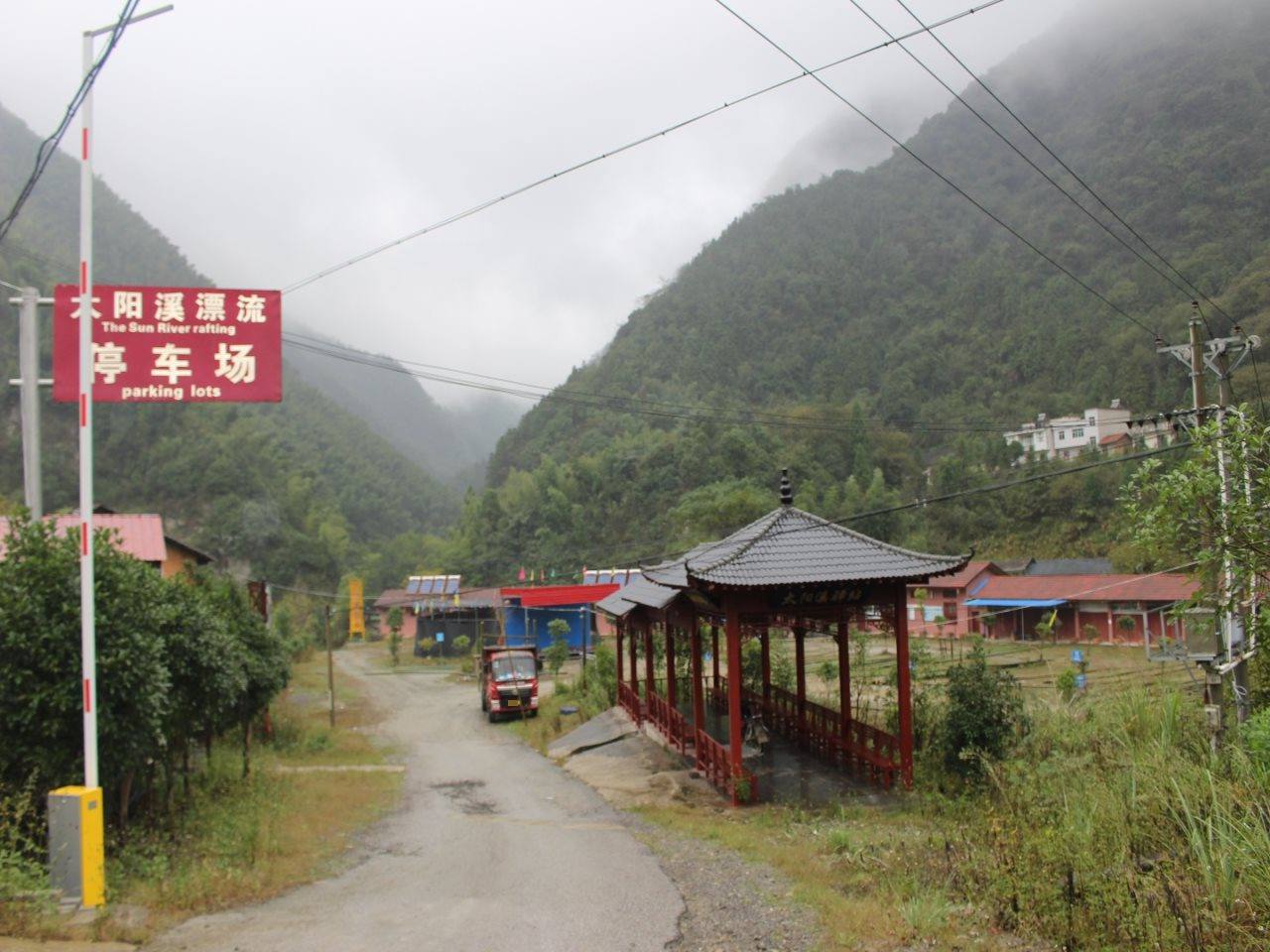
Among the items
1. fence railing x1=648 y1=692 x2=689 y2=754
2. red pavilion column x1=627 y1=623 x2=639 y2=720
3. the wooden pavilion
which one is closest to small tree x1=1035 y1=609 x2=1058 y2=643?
red pavilion column x1=627 y1=623 x2=639 y2=720

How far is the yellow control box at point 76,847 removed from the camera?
266 inches

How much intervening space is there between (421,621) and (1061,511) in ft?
121

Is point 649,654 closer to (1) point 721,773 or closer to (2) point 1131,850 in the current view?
(1) point 721,773

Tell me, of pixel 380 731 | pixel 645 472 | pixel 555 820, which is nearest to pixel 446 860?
pixel 555 820

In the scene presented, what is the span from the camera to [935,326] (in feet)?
267

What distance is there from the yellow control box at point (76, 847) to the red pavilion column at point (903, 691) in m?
8.97

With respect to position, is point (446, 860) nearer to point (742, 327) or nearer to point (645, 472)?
point (645, 472)

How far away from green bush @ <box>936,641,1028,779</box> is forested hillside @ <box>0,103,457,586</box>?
4528 centimetres

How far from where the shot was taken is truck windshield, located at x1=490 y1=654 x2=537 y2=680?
2412cm

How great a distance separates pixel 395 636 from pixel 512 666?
73.5ft

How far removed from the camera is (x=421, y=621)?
1943 inches

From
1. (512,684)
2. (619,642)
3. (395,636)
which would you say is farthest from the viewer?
(395,636)

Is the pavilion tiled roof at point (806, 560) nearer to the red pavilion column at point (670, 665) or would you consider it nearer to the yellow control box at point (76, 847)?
the red pavilion column at point (670, 665)

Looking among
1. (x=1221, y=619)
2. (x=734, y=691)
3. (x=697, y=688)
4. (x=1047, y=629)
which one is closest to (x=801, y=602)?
(x=734, y=691)
